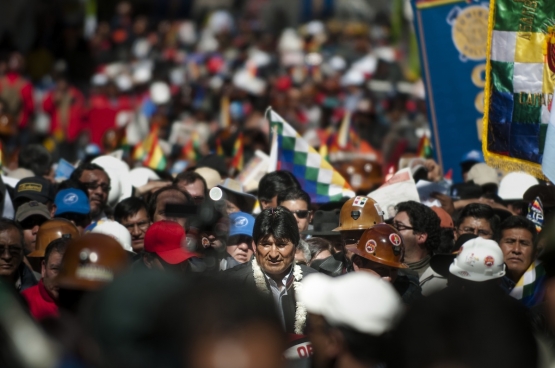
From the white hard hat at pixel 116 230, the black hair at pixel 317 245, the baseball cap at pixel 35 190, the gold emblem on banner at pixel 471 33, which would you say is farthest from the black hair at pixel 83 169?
the gold emblem on banner at pixel 471 33

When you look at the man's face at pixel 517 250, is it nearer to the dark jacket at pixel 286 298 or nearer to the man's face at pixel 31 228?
the dark jacket at pixel 286 298

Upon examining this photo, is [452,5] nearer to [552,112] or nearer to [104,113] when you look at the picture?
[552,112]

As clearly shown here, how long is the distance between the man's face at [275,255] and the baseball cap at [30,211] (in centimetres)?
248

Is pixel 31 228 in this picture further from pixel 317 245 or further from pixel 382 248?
pixel 382 248

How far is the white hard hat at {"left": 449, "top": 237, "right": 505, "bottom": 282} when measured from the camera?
6.21 m

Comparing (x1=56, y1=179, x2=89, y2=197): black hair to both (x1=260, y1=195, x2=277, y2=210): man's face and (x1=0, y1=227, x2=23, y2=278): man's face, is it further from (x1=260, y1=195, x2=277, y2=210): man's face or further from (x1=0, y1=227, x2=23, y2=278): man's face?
(x1=0, y1=227, x2=23, y2=278): man's face

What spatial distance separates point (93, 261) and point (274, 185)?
3.90 meters

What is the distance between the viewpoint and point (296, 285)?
20.2ft

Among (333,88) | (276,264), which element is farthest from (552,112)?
(333,88)

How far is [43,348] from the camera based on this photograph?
337cm

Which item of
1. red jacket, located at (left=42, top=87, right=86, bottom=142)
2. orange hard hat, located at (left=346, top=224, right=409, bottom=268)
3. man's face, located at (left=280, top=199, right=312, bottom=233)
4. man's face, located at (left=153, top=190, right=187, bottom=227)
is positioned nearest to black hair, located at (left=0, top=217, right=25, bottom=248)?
man's face, located at (left=153, top=190, right=187, bottom=227)

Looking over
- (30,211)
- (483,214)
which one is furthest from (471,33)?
(30,211)

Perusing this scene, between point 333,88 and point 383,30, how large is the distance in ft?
26.6

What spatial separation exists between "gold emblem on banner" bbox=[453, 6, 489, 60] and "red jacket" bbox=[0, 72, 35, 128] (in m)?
8.61
